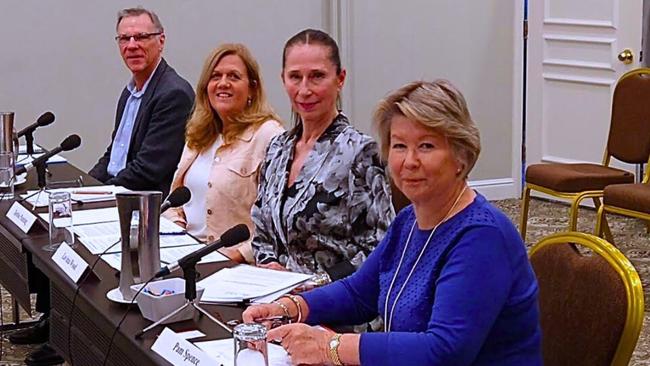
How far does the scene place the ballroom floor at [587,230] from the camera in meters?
4.74

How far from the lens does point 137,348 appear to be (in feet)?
6.84

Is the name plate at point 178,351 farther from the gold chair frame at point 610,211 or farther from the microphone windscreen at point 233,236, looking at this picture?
the gold chair frame at point 610,211

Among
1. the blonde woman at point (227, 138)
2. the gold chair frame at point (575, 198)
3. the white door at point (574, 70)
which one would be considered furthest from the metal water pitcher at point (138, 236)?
the white door at point (574, 70)

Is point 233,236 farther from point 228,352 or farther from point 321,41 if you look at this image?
point 321,41

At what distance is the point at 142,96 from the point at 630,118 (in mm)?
2597

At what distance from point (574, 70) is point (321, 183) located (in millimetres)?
4259

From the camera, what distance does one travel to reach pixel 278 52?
6637 mm

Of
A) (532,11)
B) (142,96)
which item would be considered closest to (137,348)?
(142,96)

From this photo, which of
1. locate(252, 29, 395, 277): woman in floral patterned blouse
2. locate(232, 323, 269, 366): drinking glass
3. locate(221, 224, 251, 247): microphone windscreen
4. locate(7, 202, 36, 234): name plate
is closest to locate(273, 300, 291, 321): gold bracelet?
locate(221, 224, 251, 247): microphone windscreen

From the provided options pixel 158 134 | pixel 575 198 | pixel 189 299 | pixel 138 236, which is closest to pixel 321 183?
pixel 138 236

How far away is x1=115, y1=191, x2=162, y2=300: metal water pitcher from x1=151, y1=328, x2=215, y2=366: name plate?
31 cm

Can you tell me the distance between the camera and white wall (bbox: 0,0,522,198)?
609 cm

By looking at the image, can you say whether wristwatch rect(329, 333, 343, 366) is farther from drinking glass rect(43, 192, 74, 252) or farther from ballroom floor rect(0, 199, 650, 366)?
ballroom floor rect(0, 199, 650, 366)

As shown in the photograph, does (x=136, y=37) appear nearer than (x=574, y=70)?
Yes
